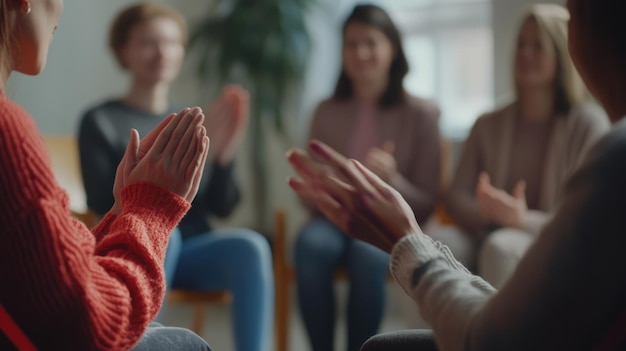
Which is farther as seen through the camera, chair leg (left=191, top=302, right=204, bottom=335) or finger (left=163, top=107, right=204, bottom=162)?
chair leg (left=191, top=302, right=204, bottom=335)

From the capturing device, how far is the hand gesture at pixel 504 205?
1.90m

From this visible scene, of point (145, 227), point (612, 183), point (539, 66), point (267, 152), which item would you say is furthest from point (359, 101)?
point (612, 183)

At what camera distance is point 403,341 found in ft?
2.79

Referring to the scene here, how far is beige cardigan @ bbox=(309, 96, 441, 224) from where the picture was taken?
2162mm

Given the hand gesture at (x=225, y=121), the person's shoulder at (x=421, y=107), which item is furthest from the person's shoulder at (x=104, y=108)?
the person's shoulder at (x=421, y=107)

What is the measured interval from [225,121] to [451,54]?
1548 mm

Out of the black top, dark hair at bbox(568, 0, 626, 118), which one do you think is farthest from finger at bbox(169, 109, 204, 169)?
the black top

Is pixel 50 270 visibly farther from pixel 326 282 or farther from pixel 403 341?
pixel 326 282

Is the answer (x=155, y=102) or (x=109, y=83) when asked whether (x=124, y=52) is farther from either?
(x=109, y=83)

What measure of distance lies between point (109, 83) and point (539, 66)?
1.83 m

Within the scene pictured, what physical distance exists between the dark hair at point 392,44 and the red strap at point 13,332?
1.68m

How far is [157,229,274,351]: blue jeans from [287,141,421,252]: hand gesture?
103cm

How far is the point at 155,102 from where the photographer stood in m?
1.97

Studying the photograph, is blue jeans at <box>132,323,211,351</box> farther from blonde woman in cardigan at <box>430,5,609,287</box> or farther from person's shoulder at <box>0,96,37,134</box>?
blonde woman in cardigan at <box>430,5,609,287</box>
